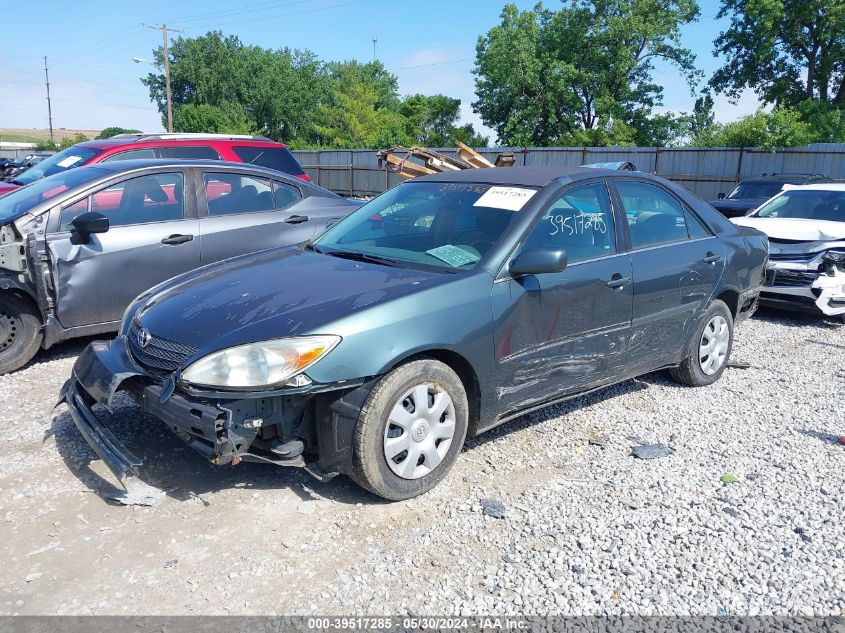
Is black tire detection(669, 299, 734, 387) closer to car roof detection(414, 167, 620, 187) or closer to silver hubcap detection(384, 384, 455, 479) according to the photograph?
car roof detection(414, 167, 620, 187)

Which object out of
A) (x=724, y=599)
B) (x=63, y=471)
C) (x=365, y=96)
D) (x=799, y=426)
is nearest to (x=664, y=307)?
(x=799, y=426)

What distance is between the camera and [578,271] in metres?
4.14

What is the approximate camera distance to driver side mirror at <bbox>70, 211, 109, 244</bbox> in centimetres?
519

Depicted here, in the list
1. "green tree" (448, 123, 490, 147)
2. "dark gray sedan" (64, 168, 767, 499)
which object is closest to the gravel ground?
"dark gray sedan" (64, 168, 767, 499)

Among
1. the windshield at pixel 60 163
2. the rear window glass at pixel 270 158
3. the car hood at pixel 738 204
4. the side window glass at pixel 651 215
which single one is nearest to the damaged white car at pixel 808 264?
the side window glass at pixel 651 215

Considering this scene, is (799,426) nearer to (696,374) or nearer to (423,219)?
(696,374)

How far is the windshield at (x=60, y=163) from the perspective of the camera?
8883 mm

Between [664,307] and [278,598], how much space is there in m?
3.21

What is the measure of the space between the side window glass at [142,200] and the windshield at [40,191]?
20cm

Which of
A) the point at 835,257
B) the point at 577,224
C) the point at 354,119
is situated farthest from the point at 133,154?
the point at 354,119

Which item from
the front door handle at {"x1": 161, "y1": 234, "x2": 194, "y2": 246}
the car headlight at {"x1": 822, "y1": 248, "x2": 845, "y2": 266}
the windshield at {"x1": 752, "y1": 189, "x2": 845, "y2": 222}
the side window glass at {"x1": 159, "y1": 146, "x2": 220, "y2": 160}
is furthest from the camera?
the side window glass at {"x1": 159, "y1": 146, "x2": 220, "y2": 160}

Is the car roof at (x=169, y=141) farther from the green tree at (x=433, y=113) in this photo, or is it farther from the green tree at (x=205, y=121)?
the green tree at (x=205, y=121)

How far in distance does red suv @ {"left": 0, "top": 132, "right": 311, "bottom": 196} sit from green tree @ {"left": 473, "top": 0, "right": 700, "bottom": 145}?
27.7 metres

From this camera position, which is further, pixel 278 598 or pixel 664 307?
pixel 664 307
